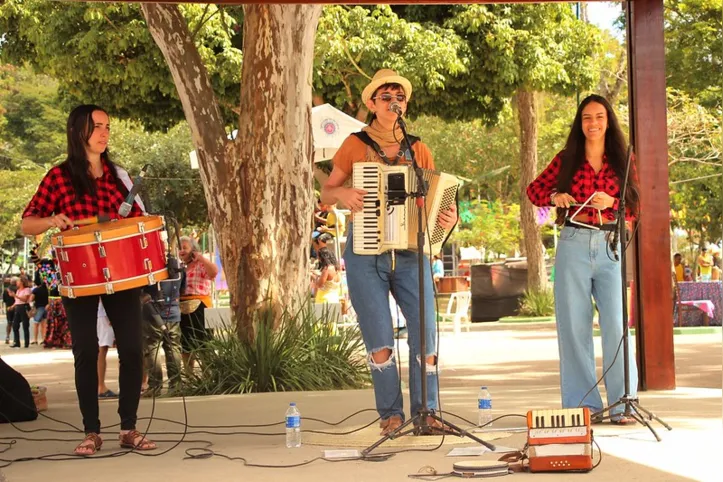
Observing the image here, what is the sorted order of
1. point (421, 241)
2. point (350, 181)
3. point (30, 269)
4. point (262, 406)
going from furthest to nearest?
point (30, 269) < point (262, 406) < point (350, 181) < point (421, 241)

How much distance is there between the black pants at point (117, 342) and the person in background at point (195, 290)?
520cm

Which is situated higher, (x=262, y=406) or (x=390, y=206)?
(x=390, y=206)

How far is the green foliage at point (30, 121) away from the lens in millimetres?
52031

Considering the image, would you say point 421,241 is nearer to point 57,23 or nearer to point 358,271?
point 358,271

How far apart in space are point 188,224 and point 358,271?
110 feet

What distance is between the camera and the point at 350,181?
739 centimetres

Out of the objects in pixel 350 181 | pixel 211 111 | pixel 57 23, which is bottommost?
pixel 350 181

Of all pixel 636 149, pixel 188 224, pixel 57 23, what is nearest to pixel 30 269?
pixel 188 224

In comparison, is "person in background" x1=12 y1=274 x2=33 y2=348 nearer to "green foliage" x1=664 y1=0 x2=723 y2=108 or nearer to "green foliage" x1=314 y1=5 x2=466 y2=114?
"green foliage" x1=314 y1=5 x2=466 y2=114

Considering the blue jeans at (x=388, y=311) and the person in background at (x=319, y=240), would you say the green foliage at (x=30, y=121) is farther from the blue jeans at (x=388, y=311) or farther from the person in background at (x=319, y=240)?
the blue jeans at (x=388, y=311)

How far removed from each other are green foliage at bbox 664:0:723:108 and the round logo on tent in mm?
17059

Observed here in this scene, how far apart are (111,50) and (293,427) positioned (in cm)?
1666

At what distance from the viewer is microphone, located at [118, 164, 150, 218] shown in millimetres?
6938

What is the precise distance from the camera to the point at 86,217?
703 centimetres
